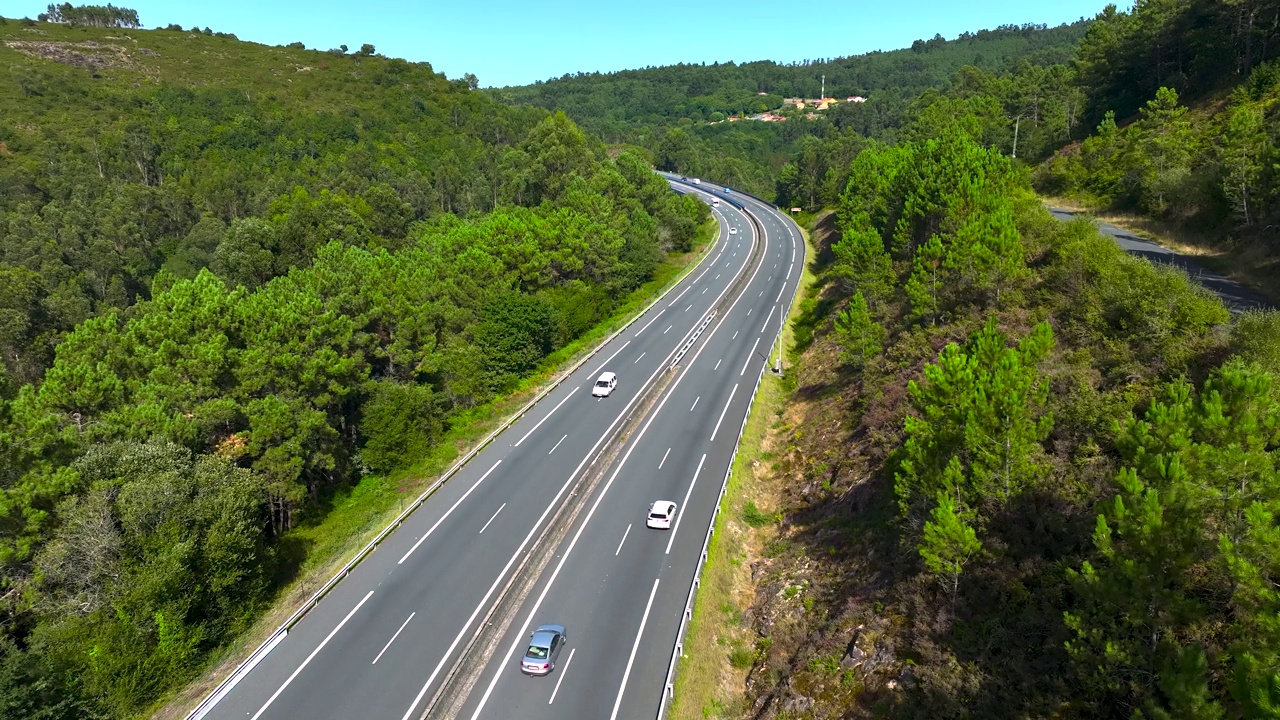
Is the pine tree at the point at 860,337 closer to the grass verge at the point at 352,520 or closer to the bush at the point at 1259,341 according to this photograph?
the bush at the point at 1259,341

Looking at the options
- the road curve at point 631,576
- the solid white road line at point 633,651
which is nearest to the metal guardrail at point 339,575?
the road curve at point 631,576

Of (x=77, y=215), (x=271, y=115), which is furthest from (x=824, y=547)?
(x=271, y=115)

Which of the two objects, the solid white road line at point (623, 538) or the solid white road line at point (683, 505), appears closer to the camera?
the solid white road line at point (623, 538)

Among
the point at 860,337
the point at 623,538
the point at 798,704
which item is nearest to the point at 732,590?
the point at 623,538

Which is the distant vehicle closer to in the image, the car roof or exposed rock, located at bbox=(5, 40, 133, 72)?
the car roof

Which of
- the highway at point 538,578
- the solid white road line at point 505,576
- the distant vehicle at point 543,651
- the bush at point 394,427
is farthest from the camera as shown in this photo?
the bush at point 394,427

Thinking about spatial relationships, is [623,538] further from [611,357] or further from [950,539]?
[611,357]

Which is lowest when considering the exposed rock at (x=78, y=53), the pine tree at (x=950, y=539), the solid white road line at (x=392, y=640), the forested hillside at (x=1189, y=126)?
the solid white road line at (x=392, y=640)
